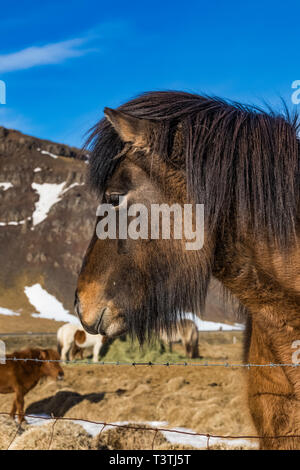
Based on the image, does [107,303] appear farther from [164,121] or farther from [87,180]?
[164,121]

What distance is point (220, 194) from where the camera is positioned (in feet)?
6.27

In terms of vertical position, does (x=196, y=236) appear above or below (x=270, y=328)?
above

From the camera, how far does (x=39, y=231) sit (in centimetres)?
7800

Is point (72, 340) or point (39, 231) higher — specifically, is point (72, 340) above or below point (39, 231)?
below

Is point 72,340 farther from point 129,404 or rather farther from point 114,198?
point 114,198

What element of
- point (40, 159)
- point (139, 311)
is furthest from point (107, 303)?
point (40, 159)

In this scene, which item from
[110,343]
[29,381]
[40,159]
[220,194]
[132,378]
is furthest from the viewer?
[40,159]

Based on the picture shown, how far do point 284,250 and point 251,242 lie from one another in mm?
142

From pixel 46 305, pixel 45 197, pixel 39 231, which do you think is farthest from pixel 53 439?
pixel 45 197

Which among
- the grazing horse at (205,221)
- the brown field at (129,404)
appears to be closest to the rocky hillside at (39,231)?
the brown field at (129,404)

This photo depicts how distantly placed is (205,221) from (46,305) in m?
57.4

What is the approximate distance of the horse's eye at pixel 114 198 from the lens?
6.69 ft

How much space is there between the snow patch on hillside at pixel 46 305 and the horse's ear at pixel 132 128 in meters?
48.9

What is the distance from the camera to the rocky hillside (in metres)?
56.7
